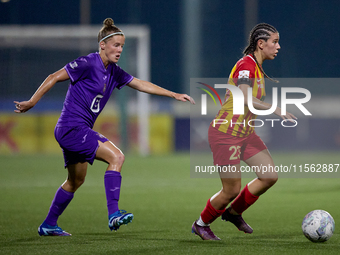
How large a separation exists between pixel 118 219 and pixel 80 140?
898 mm

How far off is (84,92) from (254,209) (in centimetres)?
337

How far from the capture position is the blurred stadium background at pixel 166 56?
18.9 meters

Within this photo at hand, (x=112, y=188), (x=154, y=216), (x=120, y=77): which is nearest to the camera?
(x=112, y=188)

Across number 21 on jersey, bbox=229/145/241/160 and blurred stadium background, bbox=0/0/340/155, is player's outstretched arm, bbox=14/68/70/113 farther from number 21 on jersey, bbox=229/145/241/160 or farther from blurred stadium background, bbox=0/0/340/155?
blurred stadium background, bbox=0/0/340/155

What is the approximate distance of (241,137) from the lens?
5.06 m

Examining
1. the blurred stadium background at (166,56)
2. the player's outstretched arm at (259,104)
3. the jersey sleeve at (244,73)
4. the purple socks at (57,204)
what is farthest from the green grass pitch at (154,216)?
the blurred stadium background at (166,56)

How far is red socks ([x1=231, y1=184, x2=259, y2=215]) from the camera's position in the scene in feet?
17.3

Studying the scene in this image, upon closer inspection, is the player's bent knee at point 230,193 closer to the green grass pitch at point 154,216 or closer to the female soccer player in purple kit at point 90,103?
the green grass pitch at point 154,216

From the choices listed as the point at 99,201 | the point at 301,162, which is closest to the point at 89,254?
the point at 99,201

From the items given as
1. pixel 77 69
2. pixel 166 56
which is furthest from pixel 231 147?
pixel 166 56

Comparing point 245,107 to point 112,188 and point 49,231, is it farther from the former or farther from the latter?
point 49,231

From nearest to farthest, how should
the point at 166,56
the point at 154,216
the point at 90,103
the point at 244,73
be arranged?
the point at 244,73, the point at 90,103, the point at 154,216, the point at 166,56

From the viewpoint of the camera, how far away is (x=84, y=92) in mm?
5059

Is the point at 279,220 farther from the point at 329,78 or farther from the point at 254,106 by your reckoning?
the point at 329,78
